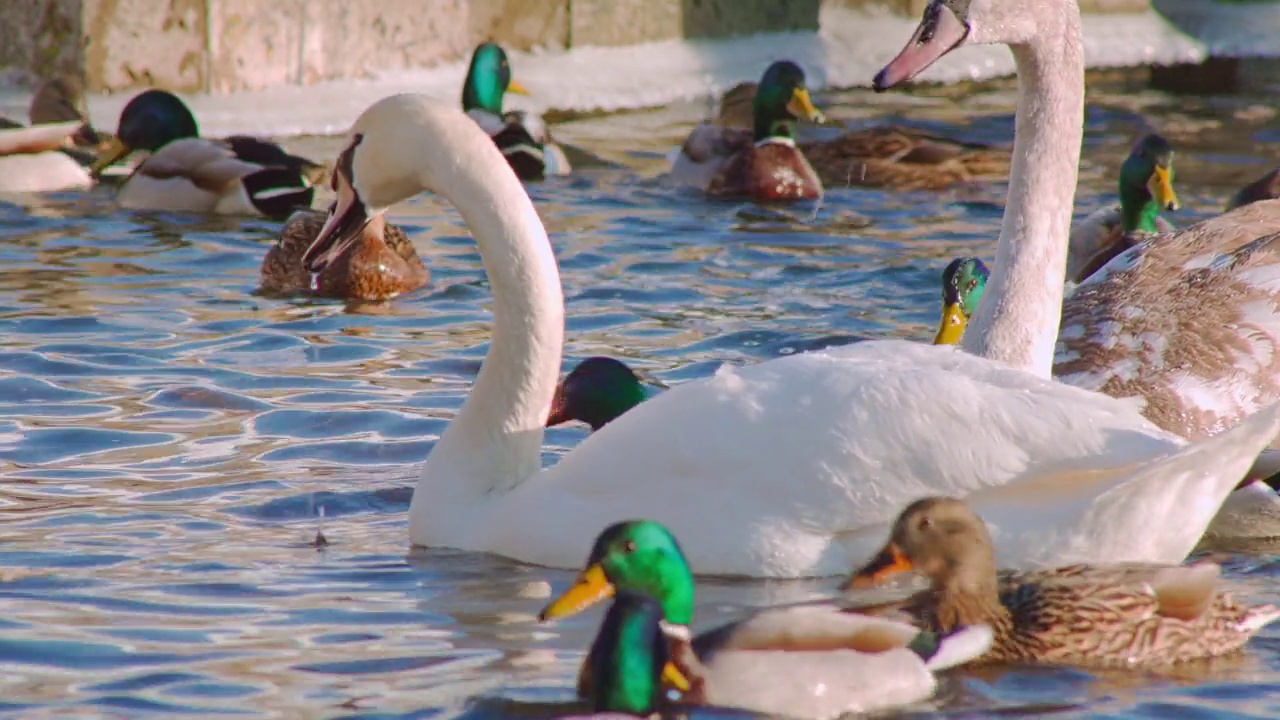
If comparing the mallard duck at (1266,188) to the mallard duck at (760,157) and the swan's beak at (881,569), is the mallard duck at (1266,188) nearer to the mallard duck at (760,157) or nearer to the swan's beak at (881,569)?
the mallard duck at (760,157)

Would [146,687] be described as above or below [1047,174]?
below

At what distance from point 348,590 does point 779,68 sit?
963 cm

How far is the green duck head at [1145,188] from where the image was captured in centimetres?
1122

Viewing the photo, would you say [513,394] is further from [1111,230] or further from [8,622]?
[1111,230]

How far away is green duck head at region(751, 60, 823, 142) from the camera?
14.8m

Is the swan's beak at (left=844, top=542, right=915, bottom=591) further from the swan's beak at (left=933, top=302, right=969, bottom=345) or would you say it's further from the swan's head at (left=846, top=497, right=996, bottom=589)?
the swan's beak at (left=933, top=302, right=969, bottom=345)

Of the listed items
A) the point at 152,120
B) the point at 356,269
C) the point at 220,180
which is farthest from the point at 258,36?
the point at 356,269

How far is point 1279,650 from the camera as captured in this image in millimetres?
5441

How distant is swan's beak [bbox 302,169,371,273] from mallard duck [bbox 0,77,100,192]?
6.98 metres

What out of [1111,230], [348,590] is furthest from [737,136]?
Answer: [348,590]

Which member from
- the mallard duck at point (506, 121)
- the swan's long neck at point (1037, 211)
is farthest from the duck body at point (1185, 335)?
the mallard duck at point (506, 121)

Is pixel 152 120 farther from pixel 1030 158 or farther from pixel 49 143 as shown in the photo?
pixel 1030 158

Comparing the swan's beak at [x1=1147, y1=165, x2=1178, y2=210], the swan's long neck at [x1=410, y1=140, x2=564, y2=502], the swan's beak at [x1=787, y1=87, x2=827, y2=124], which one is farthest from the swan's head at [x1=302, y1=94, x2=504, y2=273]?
the swan's beak at [x1=787, y1=87, x2=827, y2=124]

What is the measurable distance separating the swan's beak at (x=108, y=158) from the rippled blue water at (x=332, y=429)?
0.70 metres
